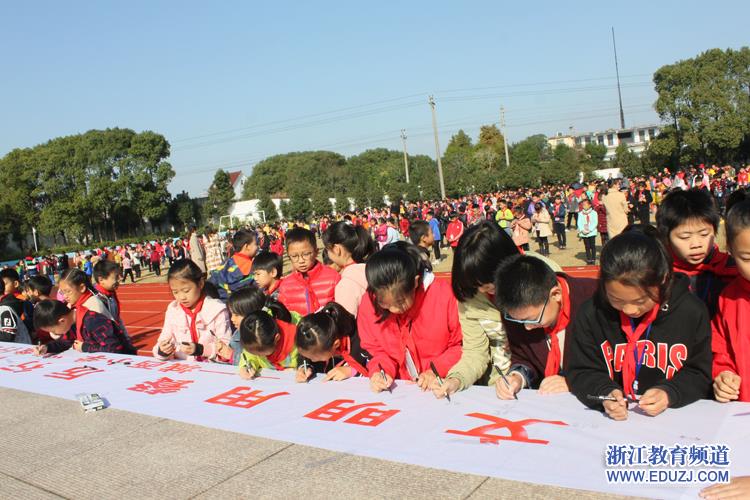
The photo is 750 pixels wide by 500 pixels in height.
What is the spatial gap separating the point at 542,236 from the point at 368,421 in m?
13.1

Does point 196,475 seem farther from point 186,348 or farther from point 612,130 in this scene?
point 612,130

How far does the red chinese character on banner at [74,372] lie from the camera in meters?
4.48

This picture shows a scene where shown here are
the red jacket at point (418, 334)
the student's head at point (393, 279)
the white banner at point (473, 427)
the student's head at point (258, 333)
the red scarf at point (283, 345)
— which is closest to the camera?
the white banner at point (473, 427)

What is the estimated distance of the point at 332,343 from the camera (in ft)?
11.4

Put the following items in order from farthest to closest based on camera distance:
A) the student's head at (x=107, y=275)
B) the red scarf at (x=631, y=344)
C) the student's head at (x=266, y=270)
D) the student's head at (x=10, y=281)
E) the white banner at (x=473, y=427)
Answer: the student's head at (x=10, y=281) < the student's head at (x=107, y=275) < the student's head at (x=266, y=270) < the red scarf at (x=631, y=344) < the white banner at (x=473, y=427)

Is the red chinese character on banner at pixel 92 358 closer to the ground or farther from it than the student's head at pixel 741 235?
closer to the ground

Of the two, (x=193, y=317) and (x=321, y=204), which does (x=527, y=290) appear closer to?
(x=193, y=317)

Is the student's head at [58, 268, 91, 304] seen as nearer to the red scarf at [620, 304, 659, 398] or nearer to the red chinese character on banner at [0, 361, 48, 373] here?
the red chinese character on banner at [0, 361, 48, 373]

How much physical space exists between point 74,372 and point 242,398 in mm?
1895

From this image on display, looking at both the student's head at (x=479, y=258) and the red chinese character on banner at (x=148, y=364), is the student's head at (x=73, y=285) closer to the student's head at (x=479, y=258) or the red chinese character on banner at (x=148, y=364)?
the red chinese character on banner at (x=148, y=364)

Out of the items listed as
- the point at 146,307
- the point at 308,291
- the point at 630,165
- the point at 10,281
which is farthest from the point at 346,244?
the point at 630,165

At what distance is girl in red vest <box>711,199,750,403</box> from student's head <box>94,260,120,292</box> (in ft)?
16.5

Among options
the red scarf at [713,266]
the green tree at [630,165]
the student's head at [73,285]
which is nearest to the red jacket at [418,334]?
the red scarf at [713,266]

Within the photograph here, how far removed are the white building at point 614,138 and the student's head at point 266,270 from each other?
108679mm
